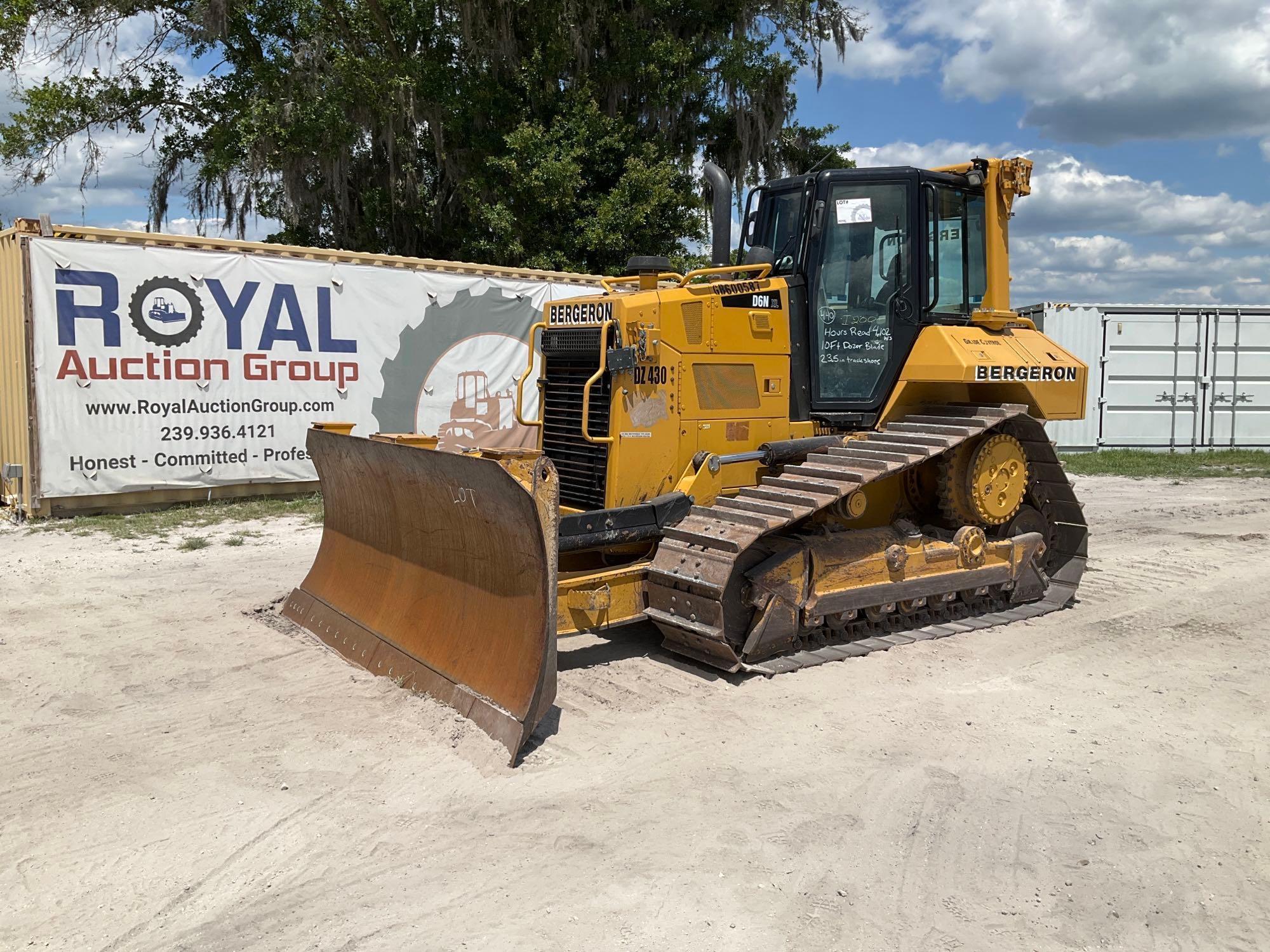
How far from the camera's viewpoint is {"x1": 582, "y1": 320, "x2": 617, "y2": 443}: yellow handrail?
20.4 ft

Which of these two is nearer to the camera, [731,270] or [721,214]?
[721,214]

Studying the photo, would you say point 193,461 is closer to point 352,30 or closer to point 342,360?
point 342,360

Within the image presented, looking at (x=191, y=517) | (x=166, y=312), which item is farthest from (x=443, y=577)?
(x=166, y=312)

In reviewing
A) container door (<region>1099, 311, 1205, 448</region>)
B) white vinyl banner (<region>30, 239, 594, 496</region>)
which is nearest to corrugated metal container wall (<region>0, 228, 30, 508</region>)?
white vinyl banner (<region>30, 239, 594, 496</region>)

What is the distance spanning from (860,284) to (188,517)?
7.64 m

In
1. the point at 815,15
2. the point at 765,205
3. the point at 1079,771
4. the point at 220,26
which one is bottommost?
the point at 1079,771

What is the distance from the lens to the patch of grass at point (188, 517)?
10148mm

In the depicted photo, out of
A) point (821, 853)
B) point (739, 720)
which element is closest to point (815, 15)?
point (739, 720)

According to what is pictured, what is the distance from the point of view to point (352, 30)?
60.2 feet

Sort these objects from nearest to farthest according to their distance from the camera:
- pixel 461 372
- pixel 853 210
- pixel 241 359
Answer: pixel 853 210, pixel 241 359, pixel 461 372

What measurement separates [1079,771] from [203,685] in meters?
4.49

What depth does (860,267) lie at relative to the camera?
22.8ft

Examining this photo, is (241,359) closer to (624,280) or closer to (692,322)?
(624,280)

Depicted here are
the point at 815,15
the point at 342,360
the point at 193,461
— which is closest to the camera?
the point at 193,461
